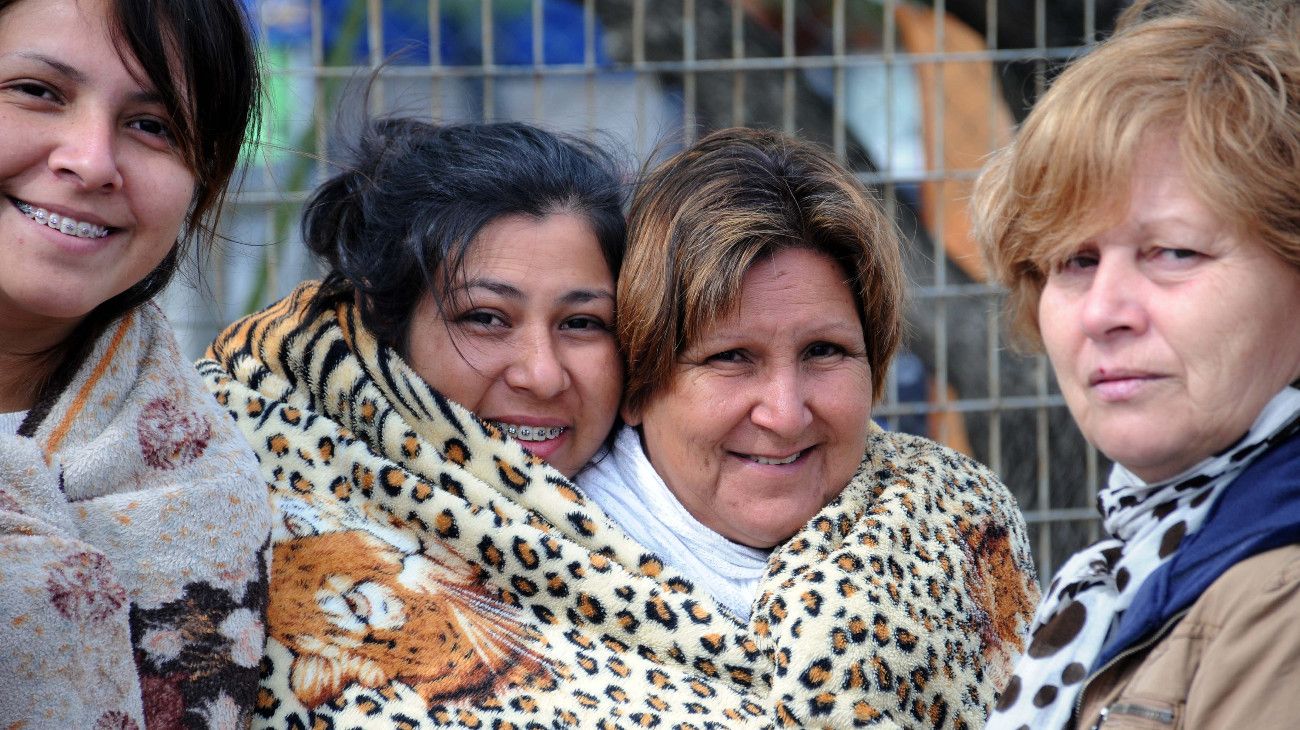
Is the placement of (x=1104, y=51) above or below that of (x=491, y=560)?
above

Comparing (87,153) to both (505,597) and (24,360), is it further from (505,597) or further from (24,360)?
(505,597)

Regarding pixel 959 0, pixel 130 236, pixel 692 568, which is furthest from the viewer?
pixel 959 0

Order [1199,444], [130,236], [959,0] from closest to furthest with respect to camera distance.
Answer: [1199,444] < [130,236] < [959,0]

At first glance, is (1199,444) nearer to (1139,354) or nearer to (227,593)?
(1139,354)

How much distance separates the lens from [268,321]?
2727 millimetres

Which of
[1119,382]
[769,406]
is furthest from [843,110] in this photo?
[1119,382]

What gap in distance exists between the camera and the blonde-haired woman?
60.7 inches

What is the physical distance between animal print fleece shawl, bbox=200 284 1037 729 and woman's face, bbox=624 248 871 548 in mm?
97

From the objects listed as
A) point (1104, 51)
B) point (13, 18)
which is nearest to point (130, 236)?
point (13, 18)

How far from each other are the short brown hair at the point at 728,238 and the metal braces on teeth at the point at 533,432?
175mm

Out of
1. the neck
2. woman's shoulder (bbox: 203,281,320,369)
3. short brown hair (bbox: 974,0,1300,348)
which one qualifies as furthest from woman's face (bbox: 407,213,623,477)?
short brown hair (bbox: 974,0,1300,348)

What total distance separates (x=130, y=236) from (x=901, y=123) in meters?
3.16

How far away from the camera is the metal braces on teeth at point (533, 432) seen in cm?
266

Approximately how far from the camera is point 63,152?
6.39 ft
